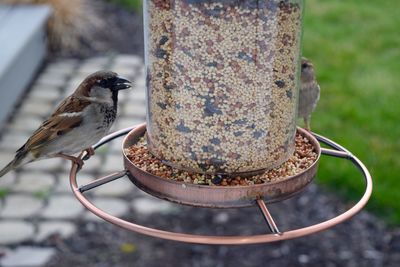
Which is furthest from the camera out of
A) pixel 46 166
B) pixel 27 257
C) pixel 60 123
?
pixel 46 166

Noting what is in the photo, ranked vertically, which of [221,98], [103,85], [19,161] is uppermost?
[221,98]

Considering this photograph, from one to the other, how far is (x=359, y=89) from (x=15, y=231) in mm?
3193

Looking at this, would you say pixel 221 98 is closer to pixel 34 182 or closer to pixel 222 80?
pixel 222 80

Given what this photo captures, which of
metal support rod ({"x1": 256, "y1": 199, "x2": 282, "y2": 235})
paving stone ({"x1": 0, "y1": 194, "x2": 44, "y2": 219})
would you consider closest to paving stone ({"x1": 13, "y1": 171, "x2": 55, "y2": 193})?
paving stone ({"x1": 0, "y1": 194, "x2": 44, "y2": 219})

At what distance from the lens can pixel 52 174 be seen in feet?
18.2

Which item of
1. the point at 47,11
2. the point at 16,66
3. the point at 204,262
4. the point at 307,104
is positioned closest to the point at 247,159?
the point at 307,104

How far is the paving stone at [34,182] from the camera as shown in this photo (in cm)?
533

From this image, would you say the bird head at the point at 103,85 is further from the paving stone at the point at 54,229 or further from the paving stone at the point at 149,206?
the paving stone at the point at 149,206

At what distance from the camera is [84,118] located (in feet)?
9.96

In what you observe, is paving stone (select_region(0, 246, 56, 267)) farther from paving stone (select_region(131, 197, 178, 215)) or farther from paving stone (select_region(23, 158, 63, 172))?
paving stone (select_region(23, 158, 63, 172))

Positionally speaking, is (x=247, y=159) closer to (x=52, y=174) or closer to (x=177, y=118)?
(x=177, y=118)

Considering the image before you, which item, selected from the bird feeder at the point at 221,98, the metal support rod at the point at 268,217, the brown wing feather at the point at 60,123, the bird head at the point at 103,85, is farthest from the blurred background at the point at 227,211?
the metal support rod at the point at 268,217

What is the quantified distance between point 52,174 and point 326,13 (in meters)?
3.96

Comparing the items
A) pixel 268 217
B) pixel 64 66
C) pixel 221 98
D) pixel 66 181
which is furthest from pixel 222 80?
pixel 64 66
